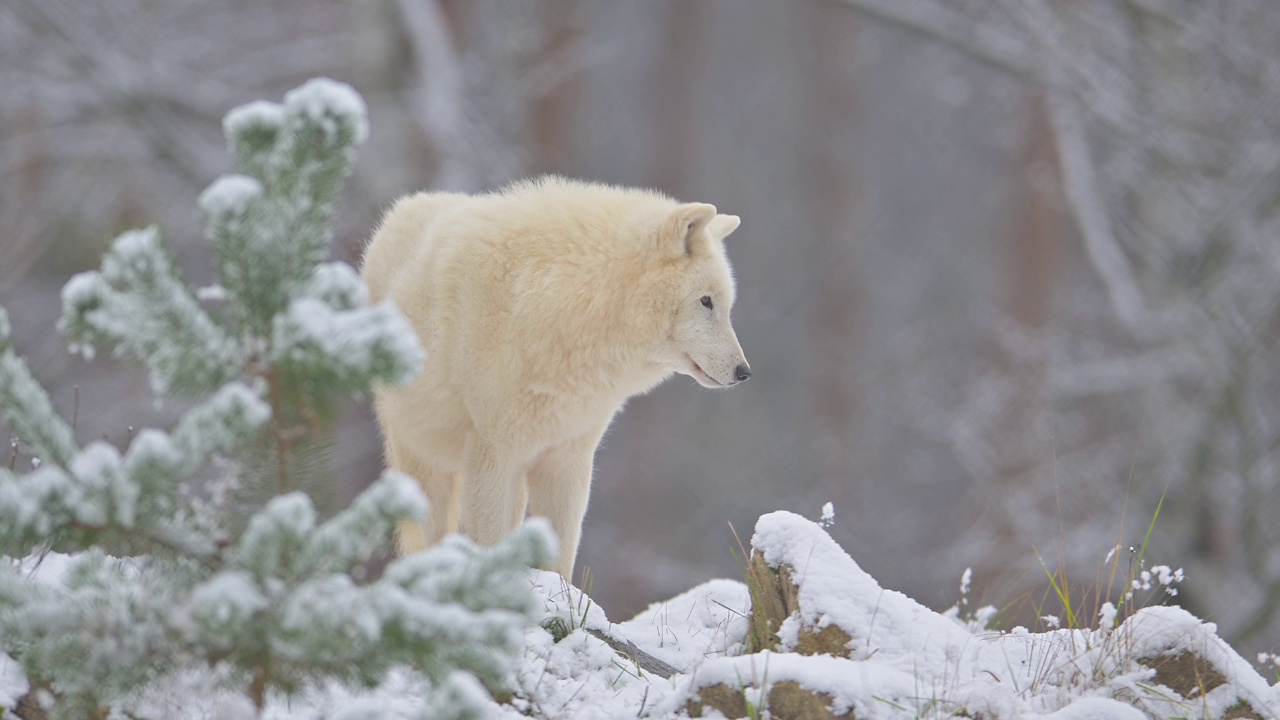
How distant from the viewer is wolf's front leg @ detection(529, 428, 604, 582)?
5094 mm

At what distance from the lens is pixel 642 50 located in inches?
843

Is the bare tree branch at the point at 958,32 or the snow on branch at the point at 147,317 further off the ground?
the bare tree branch at the point at 958,32

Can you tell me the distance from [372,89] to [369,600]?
452 inches

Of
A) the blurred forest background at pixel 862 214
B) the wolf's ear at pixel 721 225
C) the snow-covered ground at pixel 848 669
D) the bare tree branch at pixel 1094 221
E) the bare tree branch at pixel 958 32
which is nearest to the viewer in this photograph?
the snow-covered ground at pixel 848 669

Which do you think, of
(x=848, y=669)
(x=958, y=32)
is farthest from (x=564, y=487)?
(x=958, y=32)

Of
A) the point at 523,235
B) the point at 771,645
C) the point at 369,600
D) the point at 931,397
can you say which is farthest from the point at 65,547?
the point at 931,397

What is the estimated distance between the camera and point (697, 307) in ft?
16.2

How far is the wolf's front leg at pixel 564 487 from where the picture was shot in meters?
5.09

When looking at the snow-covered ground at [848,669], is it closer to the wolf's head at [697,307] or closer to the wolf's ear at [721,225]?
the wolf's head at [697,307]

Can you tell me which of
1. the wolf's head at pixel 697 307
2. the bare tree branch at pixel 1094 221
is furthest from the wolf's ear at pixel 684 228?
the bare tree branch at pixel 1094 221

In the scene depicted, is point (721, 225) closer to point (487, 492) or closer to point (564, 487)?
point (564, 487)

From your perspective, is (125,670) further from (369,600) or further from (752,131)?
(752,131)

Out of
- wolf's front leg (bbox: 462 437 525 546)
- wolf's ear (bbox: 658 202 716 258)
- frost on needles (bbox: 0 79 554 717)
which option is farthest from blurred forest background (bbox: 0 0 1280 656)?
frost on needles (bbox: 0 79 554 717)

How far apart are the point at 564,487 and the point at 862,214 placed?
16376mm
